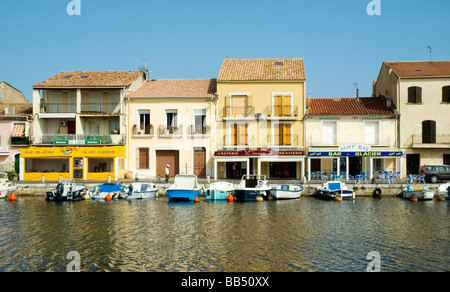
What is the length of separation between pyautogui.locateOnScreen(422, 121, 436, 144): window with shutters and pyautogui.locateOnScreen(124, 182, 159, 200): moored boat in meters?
23.2

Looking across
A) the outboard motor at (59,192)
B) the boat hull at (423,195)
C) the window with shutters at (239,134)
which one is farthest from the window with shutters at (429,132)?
the outboard motor at (59,192)

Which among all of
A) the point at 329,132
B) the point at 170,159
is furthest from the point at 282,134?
the point at 170,159

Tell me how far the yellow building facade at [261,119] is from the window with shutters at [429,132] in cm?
1031

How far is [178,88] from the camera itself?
42219 mm

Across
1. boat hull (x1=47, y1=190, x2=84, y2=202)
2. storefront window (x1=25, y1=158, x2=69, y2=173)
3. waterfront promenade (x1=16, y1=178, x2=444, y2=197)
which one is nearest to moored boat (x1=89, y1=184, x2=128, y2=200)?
boat hull (x1=47, y1=190, x2=84, y2=202)

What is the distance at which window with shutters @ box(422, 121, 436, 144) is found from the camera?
38812mm

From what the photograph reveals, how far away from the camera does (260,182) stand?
109 ft

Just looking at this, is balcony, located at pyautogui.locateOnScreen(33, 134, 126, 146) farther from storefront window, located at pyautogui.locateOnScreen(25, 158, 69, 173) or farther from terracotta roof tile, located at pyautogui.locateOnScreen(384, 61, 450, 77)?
terracotta roof tile, located at pyautogui.locateOnScreen(384, 61, 450, 77)

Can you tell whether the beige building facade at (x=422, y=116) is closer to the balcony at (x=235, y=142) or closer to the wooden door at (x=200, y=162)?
the balcony at (x=235, y=142)

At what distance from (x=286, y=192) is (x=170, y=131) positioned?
1285 centimetres

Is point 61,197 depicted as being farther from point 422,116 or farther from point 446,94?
point 446,94

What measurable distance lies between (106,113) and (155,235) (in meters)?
23.1
